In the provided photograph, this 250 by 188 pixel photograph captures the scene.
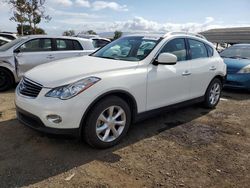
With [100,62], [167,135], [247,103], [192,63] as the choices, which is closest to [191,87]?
[192,63]

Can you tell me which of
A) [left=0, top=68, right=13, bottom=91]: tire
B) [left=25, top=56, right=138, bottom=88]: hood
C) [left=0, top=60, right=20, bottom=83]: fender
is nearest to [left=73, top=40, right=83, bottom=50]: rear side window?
[left=0, top=60, right=20, bottom=83]: fender

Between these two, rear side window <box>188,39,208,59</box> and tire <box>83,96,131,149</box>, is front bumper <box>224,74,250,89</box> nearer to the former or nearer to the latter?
rear side window <box>188,39,208,59</box>

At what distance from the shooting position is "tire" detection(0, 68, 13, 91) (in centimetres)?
741

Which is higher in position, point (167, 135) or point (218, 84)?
point (218, 84)

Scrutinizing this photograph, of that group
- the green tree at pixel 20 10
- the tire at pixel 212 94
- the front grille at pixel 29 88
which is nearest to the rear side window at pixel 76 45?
the tire at pixel 212 94

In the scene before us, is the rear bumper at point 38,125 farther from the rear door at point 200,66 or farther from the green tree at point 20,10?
the green tree at point 20,10

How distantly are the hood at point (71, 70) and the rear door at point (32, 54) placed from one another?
3.32 meters

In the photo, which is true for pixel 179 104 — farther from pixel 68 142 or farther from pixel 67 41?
pixel 67 41

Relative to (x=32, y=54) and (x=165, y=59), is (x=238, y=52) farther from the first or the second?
(x=32, y=54)

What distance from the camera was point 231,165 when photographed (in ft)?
12.5

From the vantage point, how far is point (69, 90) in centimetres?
362

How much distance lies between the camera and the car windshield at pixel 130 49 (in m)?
4.67

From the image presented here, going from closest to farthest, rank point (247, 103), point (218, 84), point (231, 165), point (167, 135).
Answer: point (231, 165)
point (167, 135)
point (218, 84)
point (247, 103)

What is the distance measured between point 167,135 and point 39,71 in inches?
90.3
